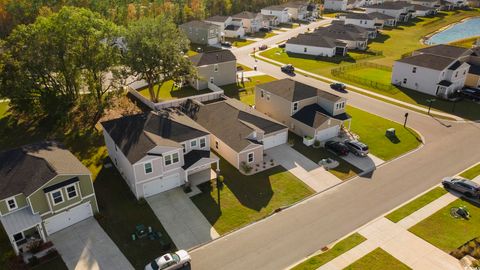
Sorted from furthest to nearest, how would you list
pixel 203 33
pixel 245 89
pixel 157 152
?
pixel 203 33 → pixel 245 89 → pixel 157 152

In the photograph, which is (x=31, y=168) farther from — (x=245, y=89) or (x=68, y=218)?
(x=245, y=89)

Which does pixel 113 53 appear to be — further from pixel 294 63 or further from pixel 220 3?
pixel 220 3

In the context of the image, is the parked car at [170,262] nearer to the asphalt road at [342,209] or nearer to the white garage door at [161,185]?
the asphalt road at [342,209]

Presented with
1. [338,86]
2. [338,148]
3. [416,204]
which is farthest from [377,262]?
[338,86]

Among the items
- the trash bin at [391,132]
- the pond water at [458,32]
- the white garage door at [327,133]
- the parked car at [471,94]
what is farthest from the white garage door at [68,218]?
the pond water at [458,32]

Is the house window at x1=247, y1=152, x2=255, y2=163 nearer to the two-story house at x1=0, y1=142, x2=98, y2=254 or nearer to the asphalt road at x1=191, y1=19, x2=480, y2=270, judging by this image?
A: the asphalt road at x1=191, y1=19, x2=480, y2=270

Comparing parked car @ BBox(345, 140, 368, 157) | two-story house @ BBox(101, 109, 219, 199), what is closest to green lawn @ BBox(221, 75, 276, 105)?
parked car @ BBox(345, 140, 368, 157)

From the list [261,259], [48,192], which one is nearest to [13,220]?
[48,192]
